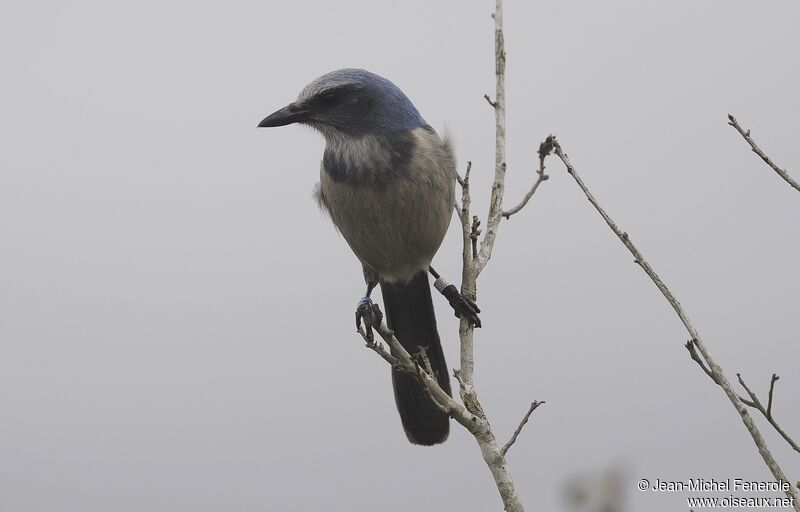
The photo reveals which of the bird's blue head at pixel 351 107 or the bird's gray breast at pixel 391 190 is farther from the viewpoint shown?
the bird's blue head at pixel 351 107

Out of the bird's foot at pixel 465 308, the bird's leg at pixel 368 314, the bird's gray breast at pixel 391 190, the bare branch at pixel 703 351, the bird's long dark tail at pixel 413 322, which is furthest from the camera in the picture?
the bird's long dark tail at pixel 413 322

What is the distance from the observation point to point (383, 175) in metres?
4.84

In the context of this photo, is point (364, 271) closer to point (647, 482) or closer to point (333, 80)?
point (333, 80)

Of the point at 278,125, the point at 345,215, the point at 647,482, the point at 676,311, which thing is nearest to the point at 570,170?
the point at 676,311

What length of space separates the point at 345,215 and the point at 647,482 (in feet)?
7.75

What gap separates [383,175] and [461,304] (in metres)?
0.83

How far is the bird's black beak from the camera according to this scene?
5.09 m

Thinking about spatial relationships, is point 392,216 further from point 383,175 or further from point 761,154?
point 761,154

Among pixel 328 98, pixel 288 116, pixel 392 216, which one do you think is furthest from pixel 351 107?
pixel 392 216

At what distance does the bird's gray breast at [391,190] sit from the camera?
4848 millimetres

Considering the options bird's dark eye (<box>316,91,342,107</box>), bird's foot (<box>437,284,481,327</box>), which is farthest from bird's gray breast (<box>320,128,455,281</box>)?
bird's foot (<box>437,284,481,327</box>)

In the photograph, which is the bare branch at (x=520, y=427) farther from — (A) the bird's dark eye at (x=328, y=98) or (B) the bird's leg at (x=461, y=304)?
(A) the bird's dark eye at (x=328, y=98)

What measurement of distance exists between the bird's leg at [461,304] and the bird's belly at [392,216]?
30 cm

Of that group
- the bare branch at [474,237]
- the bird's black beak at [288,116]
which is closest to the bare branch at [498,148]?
the bare branch at [474,237]
